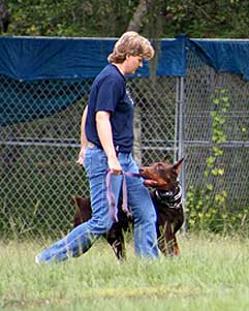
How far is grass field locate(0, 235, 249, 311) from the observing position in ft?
20.8

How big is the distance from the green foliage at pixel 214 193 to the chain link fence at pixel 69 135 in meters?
0.06

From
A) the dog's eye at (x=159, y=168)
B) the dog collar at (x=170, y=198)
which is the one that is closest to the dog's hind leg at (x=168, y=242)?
the dog collar at (x=170, y=198)

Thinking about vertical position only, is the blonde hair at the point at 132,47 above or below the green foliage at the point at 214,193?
above

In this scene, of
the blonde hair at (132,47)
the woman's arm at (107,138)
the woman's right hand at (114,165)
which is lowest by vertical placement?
the woman's right hand at (114,165)

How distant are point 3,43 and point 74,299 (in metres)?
5.79

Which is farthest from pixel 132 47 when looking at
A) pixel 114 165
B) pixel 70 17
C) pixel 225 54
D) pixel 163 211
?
pixel 70 17

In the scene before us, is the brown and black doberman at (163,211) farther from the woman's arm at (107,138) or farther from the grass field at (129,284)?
the woman's arm at (107,138)

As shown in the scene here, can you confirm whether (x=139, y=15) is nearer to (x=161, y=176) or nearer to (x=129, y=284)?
(x=161, y=176)

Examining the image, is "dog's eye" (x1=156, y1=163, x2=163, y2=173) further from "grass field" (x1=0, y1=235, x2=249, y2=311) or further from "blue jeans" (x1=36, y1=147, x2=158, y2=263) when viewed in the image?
"grass field" (x1=0, y1=235, x2=249, y2=311)

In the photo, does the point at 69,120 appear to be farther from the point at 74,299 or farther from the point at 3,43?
the point at 74,299

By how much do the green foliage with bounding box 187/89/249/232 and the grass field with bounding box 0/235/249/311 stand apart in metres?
4.07

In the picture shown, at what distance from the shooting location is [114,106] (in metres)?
8.27

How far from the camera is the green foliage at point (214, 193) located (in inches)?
495

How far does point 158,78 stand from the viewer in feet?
40.0
